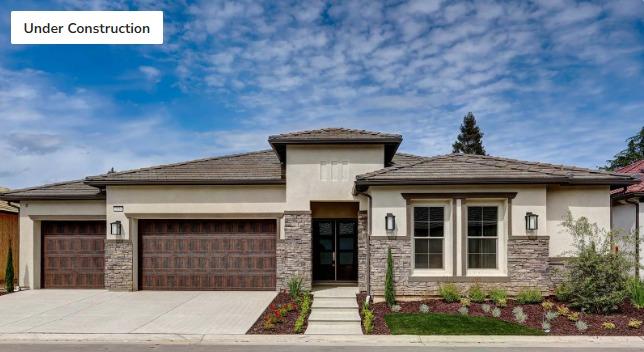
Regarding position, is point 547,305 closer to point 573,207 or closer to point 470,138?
point 573,207

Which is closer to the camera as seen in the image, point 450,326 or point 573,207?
point 450,326

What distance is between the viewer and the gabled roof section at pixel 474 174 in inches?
472

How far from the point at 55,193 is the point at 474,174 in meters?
13.0

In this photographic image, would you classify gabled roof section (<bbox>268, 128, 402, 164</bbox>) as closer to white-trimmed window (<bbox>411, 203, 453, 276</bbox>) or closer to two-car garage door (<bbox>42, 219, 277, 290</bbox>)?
white-trimmed window (<bbox>411, 203, 453, 276</bbox>)

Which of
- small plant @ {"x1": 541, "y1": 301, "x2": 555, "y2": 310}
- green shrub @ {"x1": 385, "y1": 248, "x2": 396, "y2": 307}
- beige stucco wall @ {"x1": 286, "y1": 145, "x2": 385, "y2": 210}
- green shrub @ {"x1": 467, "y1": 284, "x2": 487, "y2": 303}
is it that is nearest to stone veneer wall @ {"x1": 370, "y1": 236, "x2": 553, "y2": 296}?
green shrub @ {"x1": 467, "y1": 284, "x2": 487, "y2": 303}

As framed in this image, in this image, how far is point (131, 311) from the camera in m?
11.3

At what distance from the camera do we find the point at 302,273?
44.5 feet

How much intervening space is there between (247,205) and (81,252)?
580 cm

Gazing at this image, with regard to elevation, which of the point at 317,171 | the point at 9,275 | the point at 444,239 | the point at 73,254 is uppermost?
the point at 317,171

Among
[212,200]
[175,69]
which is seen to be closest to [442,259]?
[212,200]

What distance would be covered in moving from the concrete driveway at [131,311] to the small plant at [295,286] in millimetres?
642

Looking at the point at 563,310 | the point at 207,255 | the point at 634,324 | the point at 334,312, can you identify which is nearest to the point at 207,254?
the point at 207,255

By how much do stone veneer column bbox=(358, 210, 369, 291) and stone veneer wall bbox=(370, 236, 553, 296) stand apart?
944 millimetres

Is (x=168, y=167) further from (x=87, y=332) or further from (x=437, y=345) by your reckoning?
(x=437, y=345)
